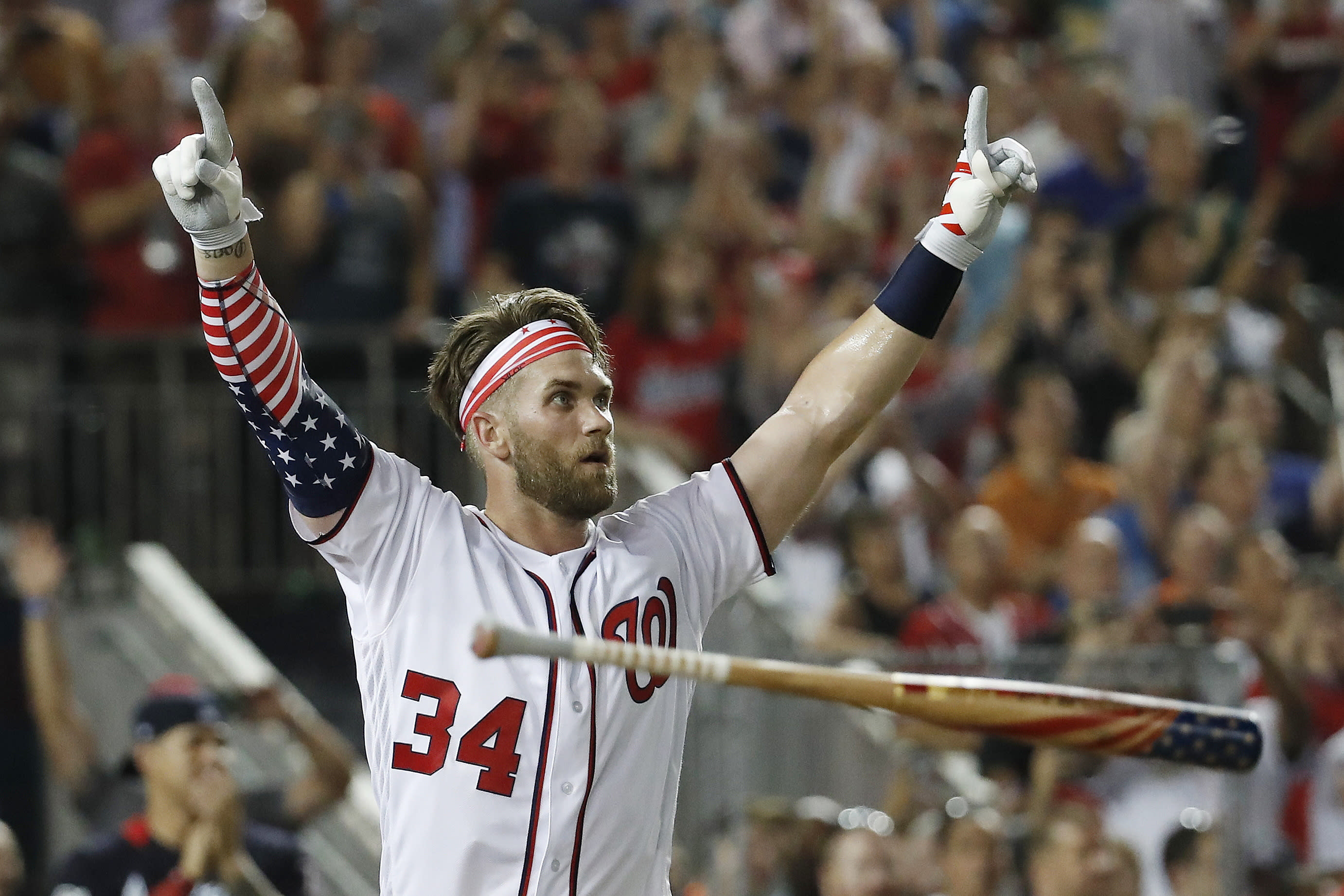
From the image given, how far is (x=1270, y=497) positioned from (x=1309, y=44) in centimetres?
333

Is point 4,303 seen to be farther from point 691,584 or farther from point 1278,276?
point 1278,276

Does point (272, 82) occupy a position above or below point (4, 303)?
above

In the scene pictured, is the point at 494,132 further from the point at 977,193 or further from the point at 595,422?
the point at 595,422

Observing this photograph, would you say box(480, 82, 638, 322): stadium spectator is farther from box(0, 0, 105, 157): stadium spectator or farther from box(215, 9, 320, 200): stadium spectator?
box(0, 0, 105, 157): stadium spectator

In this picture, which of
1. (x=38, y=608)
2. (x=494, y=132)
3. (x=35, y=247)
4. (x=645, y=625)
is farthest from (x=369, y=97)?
(x=645, y=625)

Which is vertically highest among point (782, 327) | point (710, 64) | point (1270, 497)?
point (710, 64)

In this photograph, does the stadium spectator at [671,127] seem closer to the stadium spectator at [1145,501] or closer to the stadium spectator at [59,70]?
the stadium spectator at [59,70]

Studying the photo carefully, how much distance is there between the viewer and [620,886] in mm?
3551

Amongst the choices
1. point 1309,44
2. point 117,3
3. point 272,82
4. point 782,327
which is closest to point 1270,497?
point 782,327

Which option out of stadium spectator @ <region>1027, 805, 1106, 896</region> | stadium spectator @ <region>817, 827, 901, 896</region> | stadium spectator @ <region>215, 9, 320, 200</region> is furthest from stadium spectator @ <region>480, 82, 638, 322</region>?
stadium spectator @ <region>1027, 805, 1106, 896</region>

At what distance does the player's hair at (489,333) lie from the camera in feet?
12.7

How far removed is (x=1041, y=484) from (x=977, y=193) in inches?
170

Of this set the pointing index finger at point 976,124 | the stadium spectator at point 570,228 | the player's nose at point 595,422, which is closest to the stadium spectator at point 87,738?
the stadium spectator at point 570,228

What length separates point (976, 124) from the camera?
3.94m
